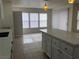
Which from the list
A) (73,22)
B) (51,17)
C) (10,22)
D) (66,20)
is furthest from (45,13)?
(10,22)

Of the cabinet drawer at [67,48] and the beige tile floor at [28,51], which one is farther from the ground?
the cabinet drawer at [67,48]

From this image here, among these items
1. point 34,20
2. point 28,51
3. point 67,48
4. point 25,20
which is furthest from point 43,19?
point 67,48

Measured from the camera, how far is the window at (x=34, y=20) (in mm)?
9695

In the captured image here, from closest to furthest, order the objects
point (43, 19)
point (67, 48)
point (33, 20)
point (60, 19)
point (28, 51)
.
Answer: point (67, 48), point (28, 51), point (60, 19), point (33, 20), point (43, 19)

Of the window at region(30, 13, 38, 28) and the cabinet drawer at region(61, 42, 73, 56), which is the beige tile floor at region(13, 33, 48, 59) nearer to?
the cabinet drawer at region(61, 42, 73, 56)

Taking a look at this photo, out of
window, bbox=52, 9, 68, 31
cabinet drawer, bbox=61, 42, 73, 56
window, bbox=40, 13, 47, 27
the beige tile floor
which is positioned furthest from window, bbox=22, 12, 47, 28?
cabinet drawer, bbox=61, 42, 73, 56

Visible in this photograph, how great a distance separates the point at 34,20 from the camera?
10.0 meters

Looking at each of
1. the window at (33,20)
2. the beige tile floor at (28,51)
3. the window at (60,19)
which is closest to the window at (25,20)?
the window at (33,20)

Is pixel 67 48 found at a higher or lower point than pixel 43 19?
lower

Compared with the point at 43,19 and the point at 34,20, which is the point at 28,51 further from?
the point at 43,19

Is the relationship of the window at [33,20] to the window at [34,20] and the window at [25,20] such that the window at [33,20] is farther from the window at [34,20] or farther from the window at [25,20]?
the window at [25,20]

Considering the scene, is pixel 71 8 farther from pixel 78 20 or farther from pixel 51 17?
pixel 51 17

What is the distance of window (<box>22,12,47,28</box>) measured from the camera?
970cm

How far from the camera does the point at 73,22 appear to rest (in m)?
7.26
